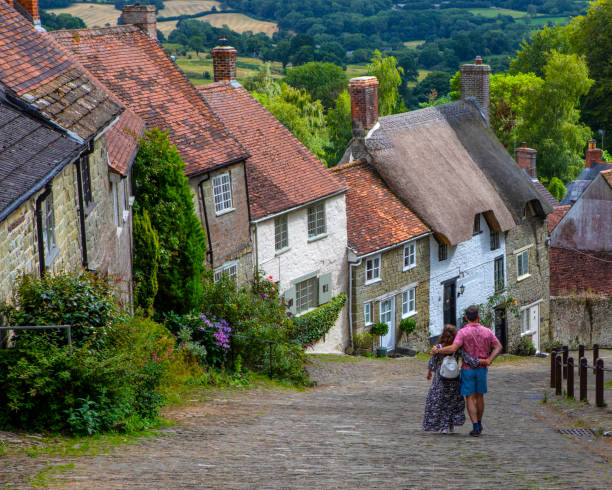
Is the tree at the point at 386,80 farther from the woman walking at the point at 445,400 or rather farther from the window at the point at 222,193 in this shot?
the woman walking at the point at 445,400

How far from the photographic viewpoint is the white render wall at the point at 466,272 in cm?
3319

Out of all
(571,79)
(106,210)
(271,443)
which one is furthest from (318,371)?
(571,79)

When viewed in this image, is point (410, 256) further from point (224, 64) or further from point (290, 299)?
point (224, 64)

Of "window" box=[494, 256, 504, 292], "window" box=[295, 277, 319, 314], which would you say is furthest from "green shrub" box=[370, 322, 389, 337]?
"window" box=[494, 256, 504, 292]

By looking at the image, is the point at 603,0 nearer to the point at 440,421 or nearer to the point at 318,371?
the point at 318,371

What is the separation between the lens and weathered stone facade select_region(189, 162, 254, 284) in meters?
24.4

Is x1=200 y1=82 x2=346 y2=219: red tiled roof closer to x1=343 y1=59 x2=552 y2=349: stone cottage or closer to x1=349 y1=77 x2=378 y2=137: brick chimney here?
x1=349 y1=77 x2=378 y2=137: brick chimney

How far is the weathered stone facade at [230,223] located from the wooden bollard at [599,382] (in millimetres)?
12063

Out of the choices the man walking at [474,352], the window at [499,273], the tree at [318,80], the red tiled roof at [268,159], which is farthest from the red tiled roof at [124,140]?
the tree at [318,80]

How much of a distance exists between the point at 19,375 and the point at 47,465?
1469 millimetres

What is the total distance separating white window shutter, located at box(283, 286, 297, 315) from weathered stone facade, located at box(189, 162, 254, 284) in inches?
74.0

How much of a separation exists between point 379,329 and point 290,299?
3.81m

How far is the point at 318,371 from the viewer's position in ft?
76.2

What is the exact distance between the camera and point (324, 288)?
97.1 feet
